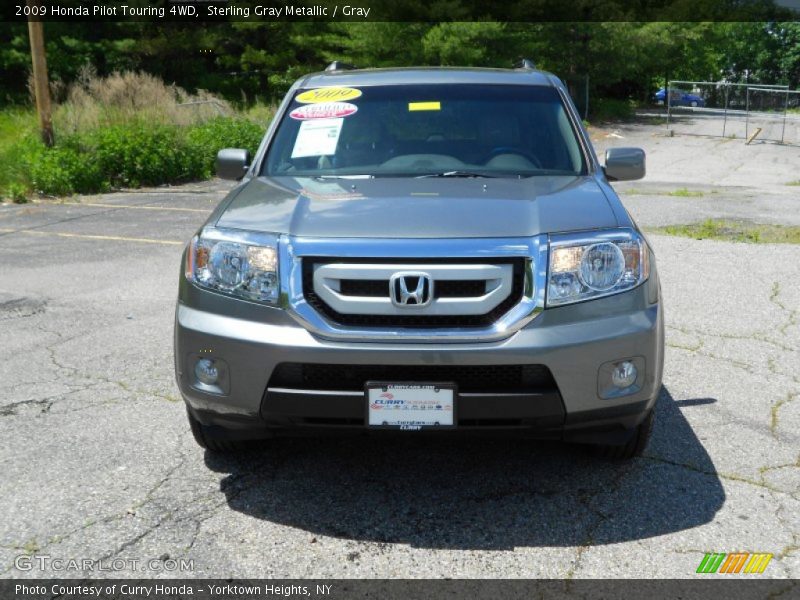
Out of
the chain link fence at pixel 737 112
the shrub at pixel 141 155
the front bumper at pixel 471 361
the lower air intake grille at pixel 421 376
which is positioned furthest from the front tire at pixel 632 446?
the chain link fence at pixel 737 112

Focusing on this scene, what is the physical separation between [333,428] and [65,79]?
37169 millimetres

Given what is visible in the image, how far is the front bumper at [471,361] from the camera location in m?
3.20

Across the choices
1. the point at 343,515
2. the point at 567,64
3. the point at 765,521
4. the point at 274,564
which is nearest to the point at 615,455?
the point at 765,521

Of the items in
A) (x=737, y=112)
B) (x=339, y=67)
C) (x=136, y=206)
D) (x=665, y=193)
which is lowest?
(x=737, y=112)

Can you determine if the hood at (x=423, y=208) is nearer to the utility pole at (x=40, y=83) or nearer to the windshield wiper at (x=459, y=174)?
the windshield wiper at (x=459, y=174)

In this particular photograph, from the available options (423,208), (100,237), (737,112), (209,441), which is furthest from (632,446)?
(737,112)

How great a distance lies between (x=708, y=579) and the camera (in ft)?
10.0

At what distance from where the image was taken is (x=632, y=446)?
12.8 ft

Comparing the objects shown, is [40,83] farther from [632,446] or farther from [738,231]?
[632,446]

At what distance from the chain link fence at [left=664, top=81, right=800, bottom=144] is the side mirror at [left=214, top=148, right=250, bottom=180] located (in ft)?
88.8

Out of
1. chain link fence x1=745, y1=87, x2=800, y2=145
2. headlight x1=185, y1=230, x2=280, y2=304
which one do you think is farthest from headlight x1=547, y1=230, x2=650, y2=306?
chain link fence x1=745, y1=87, x2=800, y2=145

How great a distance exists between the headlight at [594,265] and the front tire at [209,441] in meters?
1.56

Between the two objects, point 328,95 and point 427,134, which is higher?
point 328,95

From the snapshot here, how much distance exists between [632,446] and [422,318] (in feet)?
4.15
